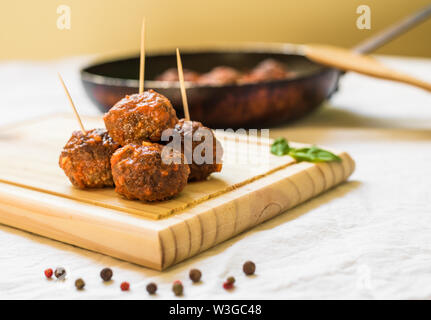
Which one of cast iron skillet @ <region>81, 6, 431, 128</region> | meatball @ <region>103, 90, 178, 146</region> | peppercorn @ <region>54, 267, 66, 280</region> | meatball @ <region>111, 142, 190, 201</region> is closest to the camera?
peppercorn @ <region>54, 267, 66, 280</region>

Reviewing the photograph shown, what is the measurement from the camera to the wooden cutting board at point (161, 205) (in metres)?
1.87

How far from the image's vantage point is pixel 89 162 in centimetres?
217

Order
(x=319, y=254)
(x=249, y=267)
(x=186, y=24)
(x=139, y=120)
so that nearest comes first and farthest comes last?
1. (x=249, y=267)
2. (x=319, y=254)
3. (x=139, y=120)
4. (x=186, y=24)

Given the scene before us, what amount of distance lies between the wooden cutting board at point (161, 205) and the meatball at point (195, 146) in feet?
0.14

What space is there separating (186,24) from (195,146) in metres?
5.45

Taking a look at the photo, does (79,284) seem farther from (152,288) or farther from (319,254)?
(319,254)

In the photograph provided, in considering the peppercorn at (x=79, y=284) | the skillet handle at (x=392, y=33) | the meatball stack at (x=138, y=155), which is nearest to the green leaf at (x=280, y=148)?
the meatball stack at (x=138, y=155)

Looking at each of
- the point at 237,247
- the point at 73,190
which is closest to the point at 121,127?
the point at 73,190

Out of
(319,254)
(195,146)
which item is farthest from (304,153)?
(319,254)

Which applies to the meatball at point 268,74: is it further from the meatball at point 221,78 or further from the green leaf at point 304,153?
the green leaf at point 304,153

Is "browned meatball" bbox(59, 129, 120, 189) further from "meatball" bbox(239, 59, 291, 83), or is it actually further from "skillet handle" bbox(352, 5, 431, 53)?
"skillet handle" bbox(352, 5, 431, 53)

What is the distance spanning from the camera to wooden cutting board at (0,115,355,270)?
1.87m

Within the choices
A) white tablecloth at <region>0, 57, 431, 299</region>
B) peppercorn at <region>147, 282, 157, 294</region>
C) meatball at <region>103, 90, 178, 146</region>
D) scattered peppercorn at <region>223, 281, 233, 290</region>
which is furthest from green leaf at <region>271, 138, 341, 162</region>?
peppercorn at <region>147, 282, 157, 294</region>
